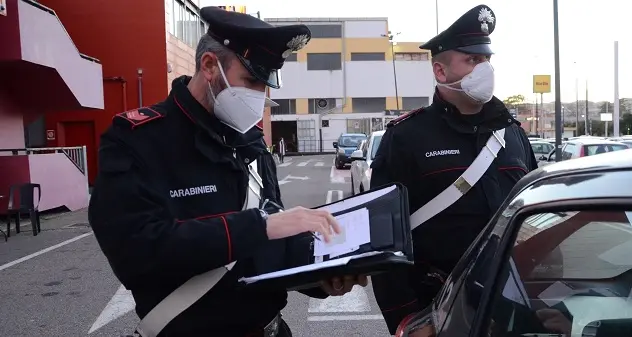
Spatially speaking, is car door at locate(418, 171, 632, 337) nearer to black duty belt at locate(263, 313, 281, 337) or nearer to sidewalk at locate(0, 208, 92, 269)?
black duty belt at locate(263, 313, 281, 337)

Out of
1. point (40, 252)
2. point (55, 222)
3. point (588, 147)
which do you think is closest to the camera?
point (40, 252)

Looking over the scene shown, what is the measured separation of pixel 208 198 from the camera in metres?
1.83

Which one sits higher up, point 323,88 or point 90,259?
point 323,88

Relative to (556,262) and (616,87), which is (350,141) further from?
(556,262)

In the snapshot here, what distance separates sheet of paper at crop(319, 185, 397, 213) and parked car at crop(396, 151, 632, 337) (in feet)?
1.39

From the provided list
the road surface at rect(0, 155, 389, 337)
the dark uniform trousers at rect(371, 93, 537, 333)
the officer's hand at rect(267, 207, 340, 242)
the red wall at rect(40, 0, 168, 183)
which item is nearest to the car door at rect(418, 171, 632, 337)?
the officer's hand at rect(267, 207, 340, 242)

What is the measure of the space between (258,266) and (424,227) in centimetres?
107

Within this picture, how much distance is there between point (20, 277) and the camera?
6852mm

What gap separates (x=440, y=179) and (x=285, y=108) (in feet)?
166

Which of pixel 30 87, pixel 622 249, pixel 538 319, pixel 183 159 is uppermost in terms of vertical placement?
pixel 30 87

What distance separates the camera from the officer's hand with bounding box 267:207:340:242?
1679mm

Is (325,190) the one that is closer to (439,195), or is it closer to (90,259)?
(90,259)

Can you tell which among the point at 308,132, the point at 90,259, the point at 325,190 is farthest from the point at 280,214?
the point at 308,132

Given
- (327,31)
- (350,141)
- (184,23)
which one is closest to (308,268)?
(184,23)
